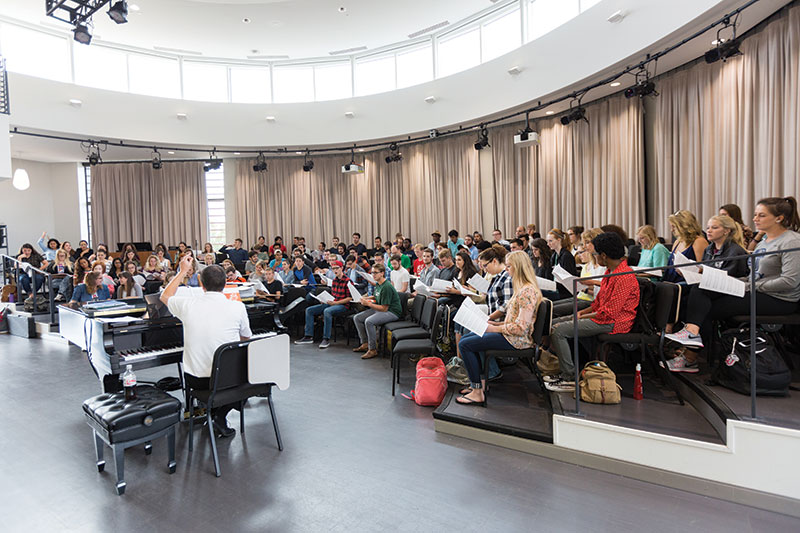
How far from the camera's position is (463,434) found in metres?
3.56

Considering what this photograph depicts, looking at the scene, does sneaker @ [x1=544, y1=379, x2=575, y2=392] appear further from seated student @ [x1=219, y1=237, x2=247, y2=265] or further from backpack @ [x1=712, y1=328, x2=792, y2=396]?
seated student @ [x1=219, y1=237, x2=247, y2=265]

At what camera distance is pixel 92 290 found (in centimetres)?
664

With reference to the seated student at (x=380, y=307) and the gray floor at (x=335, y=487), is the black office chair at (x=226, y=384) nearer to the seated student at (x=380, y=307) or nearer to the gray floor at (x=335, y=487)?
the gray floor at (x=335, y=487)

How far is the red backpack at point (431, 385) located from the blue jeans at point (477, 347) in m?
0.45

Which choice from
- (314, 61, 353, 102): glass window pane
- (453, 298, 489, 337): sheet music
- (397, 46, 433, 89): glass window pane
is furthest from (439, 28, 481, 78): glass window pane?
(453, 298, 489, 337): sheet music

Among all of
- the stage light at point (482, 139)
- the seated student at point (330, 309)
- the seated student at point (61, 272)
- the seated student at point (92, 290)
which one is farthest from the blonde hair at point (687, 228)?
the seated student at point (61, 272)

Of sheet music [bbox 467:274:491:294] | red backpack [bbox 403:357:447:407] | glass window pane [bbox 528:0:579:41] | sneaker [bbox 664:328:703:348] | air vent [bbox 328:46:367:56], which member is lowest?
red backpack [bbox 403:357:447:407]

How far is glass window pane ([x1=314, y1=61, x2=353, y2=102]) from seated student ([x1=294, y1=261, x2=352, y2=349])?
6563 mm

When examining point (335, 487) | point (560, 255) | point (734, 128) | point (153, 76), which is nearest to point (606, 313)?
point (560, 255)

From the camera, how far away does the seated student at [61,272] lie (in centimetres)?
834

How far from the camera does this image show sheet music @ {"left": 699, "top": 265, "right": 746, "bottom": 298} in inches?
121

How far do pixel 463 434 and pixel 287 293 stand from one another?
14.8 feet

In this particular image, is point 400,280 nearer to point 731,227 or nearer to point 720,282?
point 731,227

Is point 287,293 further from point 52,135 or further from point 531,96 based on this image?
point 52,135
